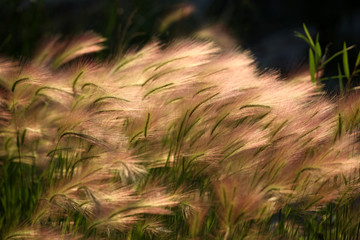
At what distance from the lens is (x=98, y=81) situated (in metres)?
1.75

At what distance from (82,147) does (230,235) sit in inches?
20.8

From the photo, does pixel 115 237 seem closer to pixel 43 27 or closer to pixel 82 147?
pixel 82 147

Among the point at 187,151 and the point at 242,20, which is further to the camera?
the point at 242,20

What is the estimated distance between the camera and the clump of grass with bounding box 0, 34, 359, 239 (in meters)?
1.50

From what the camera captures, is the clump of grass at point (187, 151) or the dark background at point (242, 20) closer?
the clump of grass at point (187, 151)

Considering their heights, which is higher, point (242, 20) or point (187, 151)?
point (242, 20)

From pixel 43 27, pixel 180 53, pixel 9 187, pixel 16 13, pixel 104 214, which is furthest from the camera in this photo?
pixel 43 27

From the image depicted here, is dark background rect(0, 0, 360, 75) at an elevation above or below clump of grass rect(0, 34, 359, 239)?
above

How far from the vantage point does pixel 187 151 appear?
1.65 metres

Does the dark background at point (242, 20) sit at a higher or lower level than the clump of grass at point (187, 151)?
higher

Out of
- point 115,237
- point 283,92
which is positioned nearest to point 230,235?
point 115,237

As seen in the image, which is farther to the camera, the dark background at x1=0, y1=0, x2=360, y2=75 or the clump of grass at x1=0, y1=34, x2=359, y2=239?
the dark background at x1=0, y1=0, x2=360, y2=75

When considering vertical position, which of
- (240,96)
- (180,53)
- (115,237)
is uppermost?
(180,53)

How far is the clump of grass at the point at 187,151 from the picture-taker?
150 centimetres
